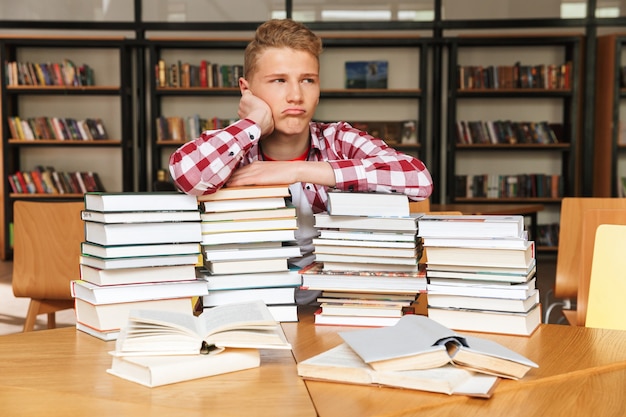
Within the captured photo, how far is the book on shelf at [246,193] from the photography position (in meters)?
1.48

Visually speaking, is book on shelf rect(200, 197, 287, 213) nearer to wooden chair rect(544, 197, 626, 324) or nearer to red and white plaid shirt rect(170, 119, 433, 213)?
red and white plaid shirt rect(170, 119, 433, 213)

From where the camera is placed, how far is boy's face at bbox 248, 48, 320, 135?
172cm

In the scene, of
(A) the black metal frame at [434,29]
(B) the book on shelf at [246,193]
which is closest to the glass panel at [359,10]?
(A) the black metal frame at [434,29]

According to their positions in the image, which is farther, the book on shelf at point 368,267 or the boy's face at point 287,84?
the boy's face at point 287,84

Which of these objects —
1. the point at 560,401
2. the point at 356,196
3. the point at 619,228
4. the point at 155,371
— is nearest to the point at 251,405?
the point at 155,371

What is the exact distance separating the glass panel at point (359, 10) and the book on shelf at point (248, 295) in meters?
6.06

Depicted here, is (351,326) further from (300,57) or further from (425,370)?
(300,57)

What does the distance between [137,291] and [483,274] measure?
0.64 meters

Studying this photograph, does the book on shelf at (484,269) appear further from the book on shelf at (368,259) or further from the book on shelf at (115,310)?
the book on shelf at (115,310)

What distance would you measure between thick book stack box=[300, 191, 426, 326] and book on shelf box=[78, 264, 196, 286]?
0.23 m

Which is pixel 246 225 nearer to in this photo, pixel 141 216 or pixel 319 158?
pixel 141 216

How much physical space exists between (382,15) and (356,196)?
20.0 ft

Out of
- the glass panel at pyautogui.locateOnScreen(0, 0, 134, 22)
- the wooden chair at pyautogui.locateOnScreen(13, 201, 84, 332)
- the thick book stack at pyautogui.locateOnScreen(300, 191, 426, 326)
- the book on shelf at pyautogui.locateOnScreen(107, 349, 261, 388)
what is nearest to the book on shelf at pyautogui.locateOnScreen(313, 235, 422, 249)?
the thick book stack at pyautogui.locateOnScreen(300, 191, 426, 326)

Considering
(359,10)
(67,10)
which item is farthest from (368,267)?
(67,10)
